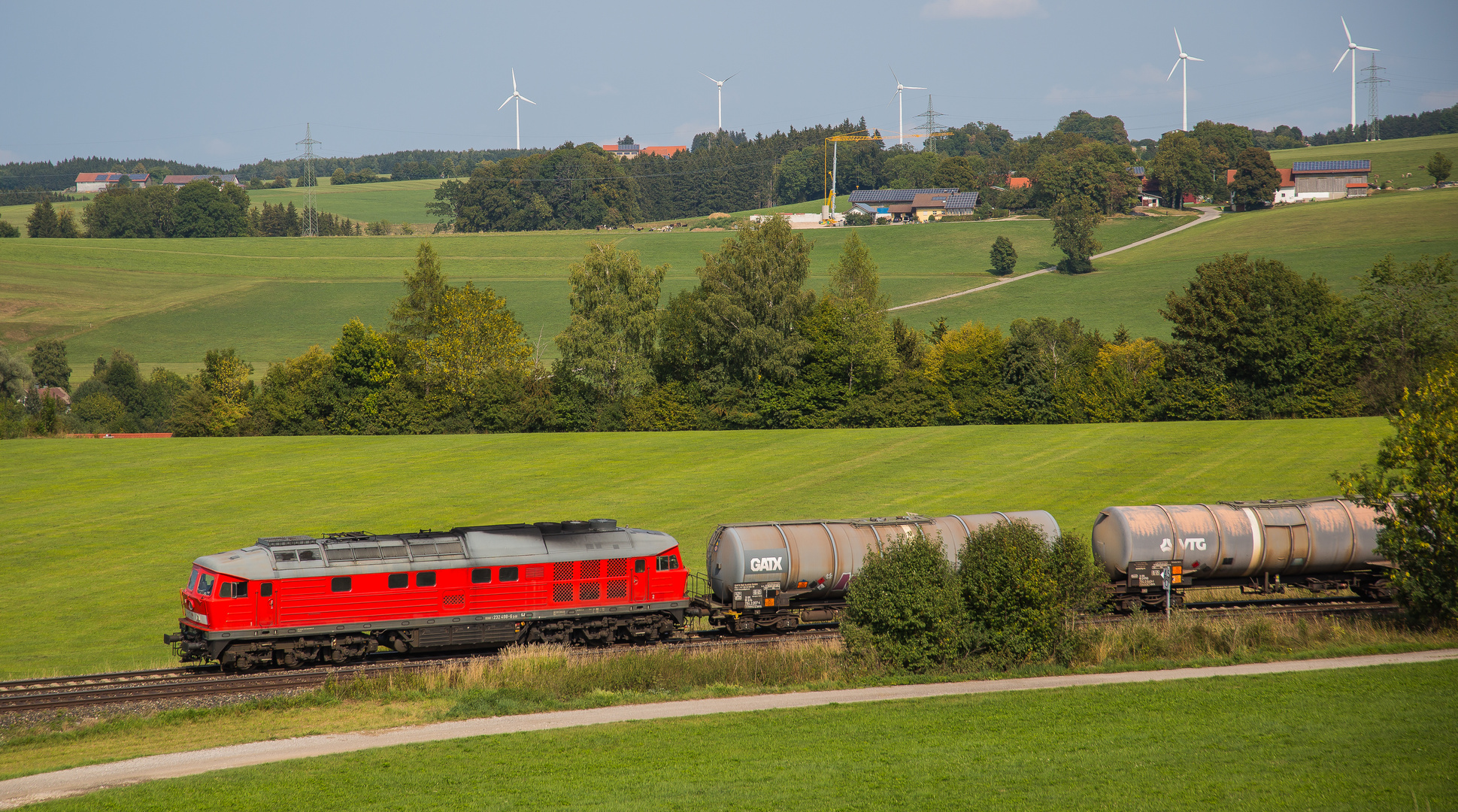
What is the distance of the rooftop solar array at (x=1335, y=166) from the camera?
182750 mm

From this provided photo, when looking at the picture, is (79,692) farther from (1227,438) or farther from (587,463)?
(1227,438)

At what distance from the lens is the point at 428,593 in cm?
2806

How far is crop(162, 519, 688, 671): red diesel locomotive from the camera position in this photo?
26.3m

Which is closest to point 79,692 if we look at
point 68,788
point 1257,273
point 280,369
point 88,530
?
point 68,788

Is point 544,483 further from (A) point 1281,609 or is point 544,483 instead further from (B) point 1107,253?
(B) point 1107,253

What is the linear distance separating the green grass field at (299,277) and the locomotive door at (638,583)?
92.8 meters

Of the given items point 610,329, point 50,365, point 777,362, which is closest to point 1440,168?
point 777,362

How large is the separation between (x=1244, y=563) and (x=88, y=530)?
52425 mm

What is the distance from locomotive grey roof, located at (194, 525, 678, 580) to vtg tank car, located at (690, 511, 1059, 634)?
2.29 meters

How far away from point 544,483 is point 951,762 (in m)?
44.3

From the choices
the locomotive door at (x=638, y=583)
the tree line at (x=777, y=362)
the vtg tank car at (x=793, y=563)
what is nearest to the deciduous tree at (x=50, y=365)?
the tree line at (x=777, y=362)

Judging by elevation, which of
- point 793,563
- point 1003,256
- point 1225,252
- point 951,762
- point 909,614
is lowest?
point 951,762

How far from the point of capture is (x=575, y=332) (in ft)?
276

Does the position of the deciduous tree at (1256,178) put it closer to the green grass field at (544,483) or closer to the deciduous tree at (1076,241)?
the deciduous tree at (1076,241)
